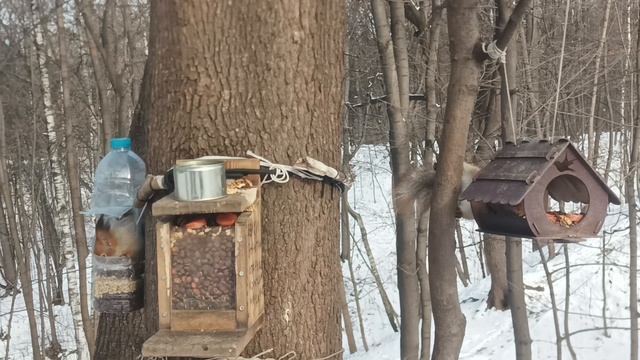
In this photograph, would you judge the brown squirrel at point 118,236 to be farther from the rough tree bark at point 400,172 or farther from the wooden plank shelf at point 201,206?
the rough tree bark at point 400,172

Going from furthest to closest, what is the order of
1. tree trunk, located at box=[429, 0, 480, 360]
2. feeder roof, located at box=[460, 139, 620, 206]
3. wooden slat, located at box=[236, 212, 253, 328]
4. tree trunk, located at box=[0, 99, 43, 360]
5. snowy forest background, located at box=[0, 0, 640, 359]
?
tree trunk, located at box=[0, 99, 43, 360], snowy forest background, located at box=[0, 0, 640, 359], tree trunk, located at box=[429, 0, 480, 360], feeder roof, located at box=[460, 139, 620, 206], wooden slat, located at box=[236, 212, 253, 328]

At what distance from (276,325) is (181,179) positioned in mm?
530

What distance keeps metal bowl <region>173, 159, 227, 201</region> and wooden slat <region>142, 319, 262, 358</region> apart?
0.36m

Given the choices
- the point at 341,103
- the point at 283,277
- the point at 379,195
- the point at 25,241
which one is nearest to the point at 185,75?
the point at 341,103

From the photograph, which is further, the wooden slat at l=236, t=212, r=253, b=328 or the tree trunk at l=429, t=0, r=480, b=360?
the tree trunk at l=429, t=0, r=480, b=360

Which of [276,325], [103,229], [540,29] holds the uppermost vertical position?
[540,29]

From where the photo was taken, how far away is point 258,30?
5.72 feet

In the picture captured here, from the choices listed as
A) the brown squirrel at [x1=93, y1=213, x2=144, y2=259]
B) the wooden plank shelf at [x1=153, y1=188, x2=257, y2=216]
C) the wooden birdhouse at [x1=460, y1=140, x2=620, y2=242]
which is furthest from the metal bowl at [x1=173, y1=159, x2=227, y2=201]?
the wooden birdhouse at [x1=460, y1=140, x2=620, y2=242]

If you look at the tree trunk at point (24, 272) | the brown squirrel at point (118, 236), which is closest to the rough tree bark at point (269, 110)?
the brown squirrel at point (118, 236)

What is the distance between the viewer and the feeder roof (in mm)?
2127

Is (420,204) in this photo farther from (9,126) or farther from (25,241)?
(9,126)

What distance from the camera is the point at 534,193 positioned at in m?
2.16

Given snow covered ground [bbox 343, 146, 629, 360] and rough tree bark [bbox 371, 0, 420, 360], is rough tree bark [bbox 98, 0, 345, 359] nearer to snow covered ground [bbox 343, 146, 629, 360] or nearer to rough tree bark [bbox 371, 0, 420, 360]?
rough tree bark [bbox 371, 0, 420, 360]

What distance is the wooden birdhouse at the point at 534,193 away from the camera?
2152 millimetres
